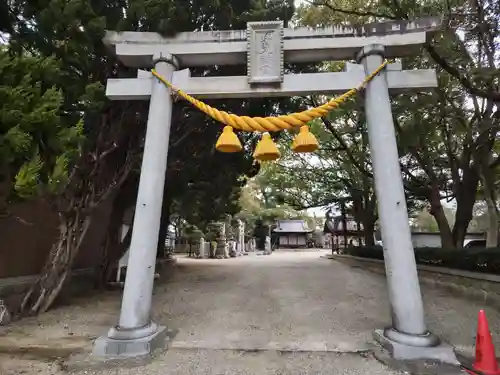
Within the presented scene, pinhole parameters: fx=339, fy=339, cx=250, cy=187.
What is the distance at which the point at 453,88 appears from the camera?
855 centimetres

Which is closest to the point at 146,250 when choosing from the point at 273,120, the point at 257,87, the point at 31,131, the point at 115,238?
the point at 31,131

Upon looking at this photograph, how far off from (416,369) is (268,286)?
5567 millimetres

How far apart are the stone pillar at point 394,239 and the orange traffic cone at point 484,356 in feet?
0.79

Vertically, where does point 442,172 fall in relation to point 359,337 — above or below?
above

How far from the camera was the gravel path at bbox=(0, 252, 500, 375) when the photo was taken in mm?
3840

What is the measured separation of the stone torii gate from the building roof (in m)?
39.1

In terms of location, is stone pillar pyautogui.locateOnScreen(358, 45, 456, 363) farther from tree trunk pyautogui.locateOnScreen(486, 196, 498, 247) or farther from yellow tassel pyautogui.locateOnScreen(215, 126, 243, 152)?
tree trunk pyautogui.locateOnScreen(486, 196, 498, 247)

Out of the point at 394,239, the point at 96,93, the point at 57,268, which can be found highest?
the point at 96,93

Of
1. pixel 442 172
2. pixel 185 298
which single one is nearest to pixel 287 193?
pixel 442 172

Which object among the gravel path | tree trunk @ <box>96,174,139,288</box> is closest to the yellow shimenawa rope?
the gravel path

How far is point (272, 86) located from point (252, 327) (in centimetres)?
371

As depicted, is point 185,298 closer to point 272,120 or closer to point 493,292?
point 272,120

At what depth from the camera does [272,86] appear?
16.5 feet

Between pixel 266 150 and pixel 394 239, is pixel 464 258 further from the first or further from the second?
pixel 266 150
